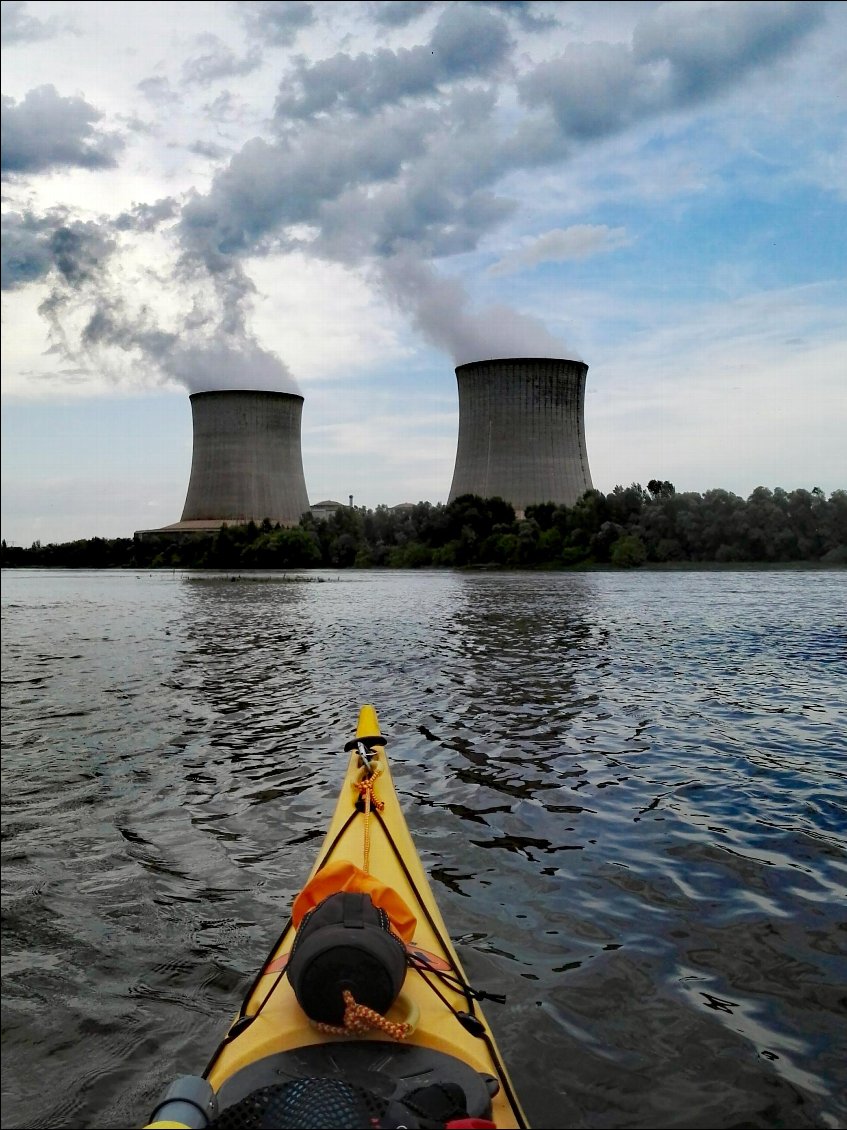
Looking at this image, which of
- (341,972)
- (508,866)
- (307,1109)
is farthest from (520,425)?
(307,1109)

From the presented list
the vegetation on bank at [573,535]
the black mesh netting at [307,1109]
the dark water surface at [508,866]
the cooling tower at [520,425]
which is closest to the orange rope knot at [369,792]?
the dark water surface at [508,866]

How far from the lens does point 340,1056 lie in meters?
3.29

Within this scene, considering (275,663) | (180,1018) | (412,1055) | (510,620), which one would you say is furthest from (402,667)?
(412,1055)

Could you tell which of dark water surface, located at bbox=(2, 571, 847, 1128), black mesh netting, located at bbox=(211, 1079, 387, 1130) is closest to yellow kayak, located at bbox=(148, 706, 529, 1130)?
black mesh netting, located at bbox=(211, 1079, 387, 1130)

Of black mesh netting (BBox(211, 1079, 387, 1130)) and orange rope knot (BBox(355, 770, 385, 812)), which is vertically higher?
orange rope knot (BBox(355, 770, 385, 812))

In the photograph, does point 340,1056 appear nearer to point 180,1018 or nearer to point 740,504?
point 180,1018

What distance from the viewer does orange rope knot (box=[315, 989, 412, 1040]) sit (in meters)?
3.26

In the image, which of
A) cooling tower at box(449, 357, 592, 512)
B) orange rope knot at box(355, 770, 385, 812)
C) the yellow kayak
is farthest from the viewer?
cooling tower at box(449, 357, 592, 512)

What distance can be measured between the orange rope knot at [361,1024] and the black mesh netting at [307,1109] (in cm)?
53

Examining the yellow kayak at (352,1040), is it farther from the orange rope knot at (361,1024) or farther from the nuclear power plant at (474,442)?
the nuclear power plant at (474,442)

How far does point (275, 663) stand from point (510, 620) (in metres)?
10.4

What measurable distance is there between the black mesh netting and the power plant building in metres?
66.9

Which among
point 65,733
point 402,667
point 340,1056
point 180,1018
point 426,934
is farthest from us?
point 402,667

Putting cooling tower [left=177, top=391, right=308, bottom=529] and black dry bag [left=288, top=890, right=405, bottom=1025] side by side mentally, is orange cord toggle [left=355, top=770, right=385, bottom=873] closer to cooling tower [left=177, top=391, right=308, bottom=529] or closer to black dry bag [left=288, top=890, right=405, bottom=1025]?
black dry bag [left=288, top=890, right=405, bottom=1025]
